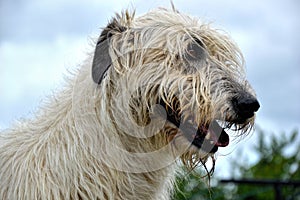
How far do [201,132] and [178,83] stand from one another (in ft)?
1.22

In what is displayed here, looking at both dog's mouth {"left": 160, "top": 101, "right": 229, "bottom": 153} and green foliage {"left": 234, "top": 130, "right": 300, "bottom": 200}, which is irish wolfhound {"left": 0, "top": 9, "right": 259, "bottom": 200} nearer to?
dog's mouth {"left": 160, "top": 101, "right": 229, "bottom": 153}

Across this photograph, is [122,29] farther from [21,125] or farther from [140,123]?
[21,125]

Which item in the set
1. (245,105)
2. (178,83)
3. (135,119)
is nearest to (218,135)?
(245,105)

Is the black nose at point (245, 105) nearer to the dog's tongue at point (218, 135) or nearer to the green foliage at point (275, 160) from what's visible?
the dog's tongue at point (218, 135)

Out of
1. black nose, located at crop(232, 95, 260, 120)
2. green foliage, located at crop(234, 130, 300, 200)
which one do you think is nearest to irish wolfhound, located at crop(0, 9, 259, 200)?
black nose, located at crop(232, 95, 260, 120)

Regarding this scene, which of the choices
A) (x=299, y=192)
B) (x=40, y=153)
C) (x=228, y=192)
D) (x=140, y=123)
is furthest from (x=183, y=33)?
(x=228, y=192)

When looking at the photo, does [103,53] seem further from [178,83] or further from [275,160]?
[275,160]

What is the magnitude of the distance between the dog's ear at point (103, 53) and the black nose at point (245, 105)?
0.91m

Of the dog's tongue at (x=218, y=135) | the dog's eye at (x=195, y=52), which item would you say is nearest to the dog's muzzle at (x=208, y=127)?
the dog's tongue at (x=218, y=135)

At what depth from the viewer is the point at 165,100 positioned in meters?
4.72

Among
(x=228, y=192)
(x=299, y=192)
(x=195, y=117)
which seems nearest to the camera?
(x=195, y=117)

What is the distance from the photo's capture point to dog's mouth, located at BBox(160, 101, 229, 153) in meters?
4.77

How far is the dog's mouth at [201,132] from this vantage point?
15.6 ft

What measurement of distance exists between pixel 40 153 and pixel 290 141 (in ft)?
73.3
